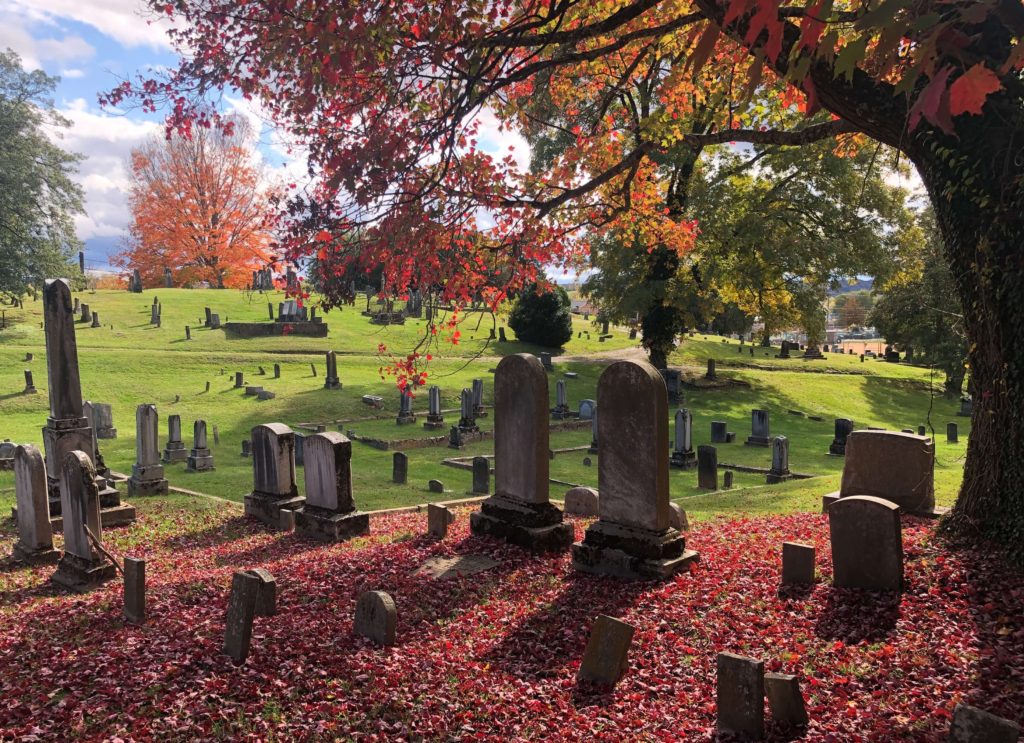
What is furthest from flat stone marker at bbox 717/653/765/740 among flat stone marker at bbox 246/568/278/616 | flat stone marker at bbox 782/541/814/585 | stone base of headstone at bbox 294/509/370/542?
stone base of headstone at bbox 294/509/370/542

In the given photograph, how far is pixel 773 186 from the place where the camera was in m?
29.8

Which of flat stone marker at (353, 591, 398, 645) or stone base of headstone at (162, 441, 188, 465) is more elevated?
flat stone marker at (353, 591, 398, 645)

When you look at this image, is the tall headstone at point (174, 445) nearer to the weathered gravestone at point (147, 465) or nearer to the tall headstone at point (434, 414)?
the weathered gravestone at point (147, 465)

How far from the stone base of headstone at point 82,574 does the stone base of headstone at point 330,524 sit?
2869mm

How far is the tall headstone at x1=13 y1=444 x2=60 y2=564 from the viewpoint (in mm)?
9875

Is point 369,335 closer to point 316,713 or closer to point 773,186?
point 773,186

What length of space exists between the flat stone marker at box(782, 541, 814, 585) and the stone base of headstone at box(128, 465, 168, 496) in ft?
40.7

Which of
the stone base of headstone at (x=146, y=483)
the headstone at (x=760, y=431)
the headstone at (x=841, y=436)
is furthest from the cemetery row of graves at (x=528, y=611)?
the headstone at (x=760, y=431)

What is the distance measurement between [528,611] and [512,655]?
Result: 0.96m

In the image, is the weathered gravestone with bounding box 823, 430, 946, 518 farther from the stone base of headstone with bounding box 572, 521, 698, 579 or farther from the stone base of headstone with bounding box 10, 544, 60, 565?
the stone base of headstone with bounding box 10, 544, 60, 565

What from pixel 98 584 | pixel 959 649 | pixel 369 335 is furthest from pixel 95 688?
pixel 369 335

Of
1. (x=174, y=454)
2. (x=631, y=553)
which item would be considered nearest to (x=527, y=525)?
(x=631, y=553)

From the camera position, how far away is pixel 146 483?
14.7m

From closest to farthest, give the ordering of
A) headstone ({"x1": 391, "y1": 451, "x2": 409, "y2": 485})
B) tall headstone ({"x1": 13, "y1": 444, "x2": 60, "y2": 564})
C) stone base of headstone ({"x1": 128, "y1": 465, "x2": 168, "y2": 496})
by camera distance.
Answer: tall headstone ({"x1": 13, "y1": 444, "x2": 60, "y2": 564}), stone base of headstone ({"x1": 128, "y1": 465, "x2": 168, "y2": 496}), headstone ({"x1": 391, "y1": 451, "x2": 409, "y2": 485})
